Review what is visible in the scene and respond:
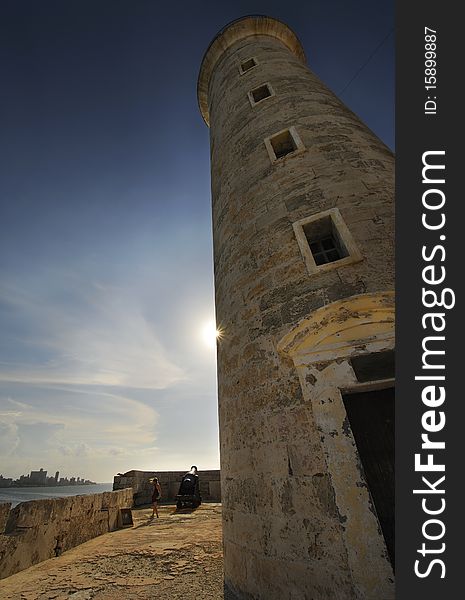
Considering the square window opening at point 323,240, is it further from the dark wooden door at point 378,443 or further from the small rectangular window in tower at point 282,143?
the dark wooden door at point 378,443

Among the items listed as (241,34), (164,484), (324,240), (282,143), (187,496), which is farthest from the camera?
(164,484)

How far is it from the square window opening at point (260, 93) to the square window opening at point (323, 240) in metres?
5.57

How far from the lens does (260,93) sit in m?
8.99

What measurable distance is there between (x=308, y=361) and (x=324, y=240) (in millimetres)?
2388

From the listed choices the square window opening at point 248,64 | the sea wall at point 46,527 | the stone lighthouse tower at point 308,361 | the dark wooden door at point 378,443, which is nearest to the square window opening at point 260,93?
the stone lighthouse tower at point 308,361

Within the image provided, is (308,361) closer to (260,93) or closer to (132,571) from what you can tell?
(132,571)

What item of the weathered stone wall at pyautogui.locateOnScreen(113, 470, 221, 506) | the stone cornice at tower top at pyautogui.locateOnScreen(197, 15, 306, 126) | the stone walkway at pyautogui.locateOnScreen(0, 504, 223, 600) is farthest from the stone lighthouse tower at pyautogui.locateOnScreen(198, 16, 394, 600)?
the weathered stone wall at pyautogui.locateOnScreen(113, 470, 221, 506)

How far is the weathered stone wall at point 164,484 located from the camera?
14.0 metres

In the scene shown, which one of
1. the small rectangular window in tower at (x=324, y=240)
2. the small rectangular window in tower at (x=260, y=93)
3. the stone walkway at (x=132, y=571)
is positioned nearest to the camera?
the stone walkway at (x=132, y=571)

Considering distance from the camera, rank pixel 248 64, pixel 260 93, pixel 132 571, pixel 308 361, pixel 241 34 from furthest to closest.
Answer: pixel 241 34, pixel 248 64, pixel 260 93, pixel 132 571, pixel 308 361


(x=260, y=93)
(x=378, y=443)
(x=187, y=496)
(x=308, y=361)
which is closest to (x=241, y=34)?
(x=260, y=93)

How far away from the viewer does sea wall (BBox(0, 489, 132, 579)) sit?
5348 mm

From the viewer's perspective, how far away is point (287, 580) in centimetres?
360

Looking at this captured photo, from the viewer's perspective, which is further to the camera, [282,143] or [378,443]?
[282,143]
